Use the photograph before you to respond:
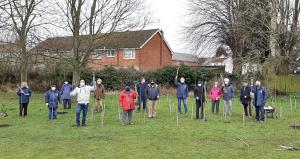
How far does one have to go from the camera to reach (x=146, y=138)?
16.5 meters

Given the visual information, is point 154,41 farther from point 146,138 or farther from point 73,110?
point 146,138

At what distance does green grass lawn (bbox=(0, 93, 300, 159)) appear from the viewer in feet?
44.2

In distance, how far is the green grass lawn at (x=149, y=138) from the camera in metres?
13.5

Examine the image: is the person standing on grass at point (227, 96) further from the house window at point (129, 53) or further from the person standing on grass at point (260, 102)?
the house window at point (129, 53)

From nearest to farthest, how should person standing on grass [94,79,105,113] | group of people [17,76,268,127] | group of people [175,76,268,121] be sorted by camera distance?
1. group of people [17,76,268,127]
2. group of people [175,76,268,121]
3. person standing on grass [94,79,105,113]

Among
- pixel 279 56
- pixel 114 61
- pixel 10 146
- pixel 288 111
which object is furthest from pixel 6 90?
pixel 10 146

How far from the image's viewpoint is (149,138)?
54.2ft

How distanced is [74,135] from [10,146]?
289cm

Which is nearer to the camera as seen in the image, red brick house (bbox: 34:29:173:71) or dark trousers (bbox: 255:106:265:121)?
dark trousers (bbox: 255:106:265:121)

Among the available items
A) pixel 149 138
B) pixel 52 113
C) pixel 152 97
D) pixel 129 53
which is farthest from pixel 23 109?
pixel 129 53

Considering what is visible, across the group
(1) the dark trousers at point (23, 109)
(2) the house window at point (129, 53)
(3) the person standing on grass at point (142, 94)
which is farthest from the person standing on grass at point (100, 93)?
(2) the house window at point (129, 53)

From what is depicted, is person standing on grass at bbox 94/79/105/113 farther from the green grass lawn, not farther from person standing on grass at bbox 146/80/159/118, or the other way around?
person standing on grass at bbox 146/80/159/118

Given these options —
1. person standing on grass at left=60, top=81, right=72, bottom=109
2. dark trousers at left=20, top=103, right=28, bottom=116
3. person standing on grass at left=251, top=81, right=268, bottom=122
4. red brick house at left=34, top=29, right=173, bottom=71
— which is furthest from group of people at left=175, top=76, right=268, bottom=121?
red brick house at left=34, top=29, right=173, bottom=71

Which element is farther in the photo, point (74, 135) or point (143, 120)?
point (143, 120)
